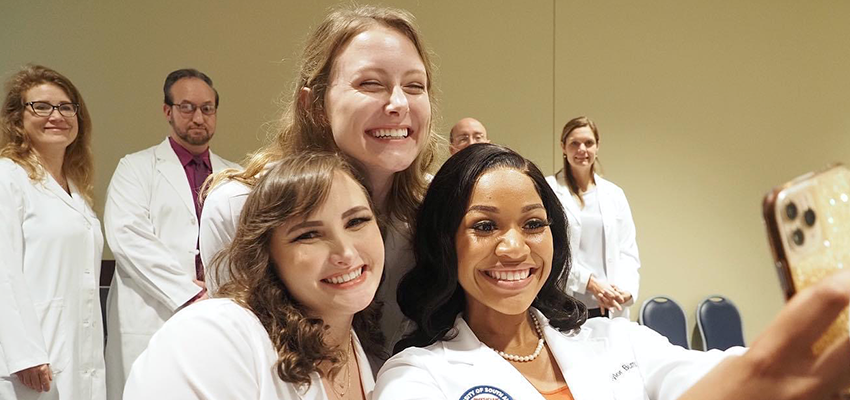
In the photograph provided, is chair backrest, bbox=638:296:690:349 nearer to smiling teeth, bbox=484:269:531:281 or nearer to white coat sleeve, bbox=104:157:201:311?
white coat sleeve, bbox=104:157:201:311

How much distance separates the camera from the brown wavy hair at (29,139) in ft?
10.2

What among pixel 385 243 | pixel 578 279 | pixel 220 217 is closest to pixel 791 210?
pixel 385 243

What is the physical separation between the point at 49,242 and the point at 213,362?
2.26m

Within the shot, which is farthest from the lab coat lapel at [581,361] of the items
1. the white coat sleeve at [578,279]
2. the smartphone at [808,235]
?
the white coat sleeve at [578,279]

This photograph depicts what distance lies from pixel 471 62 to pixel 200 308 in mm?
4104

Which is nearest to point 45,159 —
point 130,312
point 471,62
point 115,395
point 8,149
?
point 8,149

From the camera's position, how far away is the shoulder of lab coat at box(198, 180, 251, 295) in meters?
1.61

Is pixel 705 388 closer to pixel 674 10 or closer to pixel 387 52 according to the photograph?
pixel 387 52

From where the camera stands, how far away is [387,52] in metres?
1.52

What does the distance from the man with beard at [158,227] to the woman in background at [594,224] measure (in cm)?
202

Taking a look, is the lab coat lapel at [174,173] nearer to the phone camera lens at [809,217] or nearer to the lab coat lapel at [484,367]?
the lab coat lapel at [484,367]

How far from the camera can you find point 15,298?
9.38ft

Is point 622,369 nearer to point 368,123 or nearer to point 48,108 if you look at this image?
point 368,123

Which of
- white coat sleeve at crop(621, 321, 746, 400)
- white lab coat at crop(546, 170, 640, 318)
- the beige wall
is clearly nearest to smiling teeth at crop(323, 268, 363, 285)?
white coat sleeve at crop(621, 321, 746, 400)
